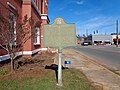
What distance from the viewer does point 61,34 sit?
23.3ft

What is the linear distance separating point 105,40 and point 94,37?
19.9 feet

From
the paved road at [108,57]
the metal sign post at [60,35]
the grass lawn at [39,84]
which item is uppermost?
the metal sign post at [60,35]

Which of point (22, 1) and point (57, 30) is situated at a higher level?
point (22, 1)

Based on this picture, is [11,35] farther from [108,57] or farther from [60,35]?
[108,57]

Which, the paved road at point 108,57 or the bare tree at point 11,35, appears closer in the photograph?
the bare tree at point 11,35

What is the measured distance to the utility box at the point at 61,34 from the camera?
7129 mm

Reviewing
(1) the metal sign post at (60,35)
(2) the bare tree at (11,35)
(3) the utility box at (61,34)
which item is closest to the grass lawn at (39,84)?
(1) the metal sign post at (60,35)

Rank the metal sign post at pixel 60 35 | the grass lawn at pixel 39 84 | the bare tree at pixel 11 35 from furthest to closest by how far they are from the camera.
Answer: the bare tree at pixel 11 35 → the metal sign post at pixel 60 35 → the grass lawn at pixel 39 84

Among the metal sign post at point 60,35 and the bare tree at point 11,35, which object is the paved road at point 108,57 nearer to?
the bare tree at point 11,35

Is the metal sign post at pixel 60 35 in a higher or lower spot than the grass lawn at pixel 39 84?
higher

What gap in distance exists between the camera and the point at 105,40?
11369 cm

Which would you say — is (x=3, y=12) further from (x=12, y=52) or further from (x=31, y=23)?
(x=12, y=52)

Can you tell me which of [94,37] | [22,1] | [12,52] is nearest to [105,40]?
[94,37]

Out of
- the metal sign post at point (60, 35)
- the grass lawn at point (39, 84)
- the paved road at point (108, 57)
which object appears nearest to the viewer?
the grass lawn at point (39, 84)
